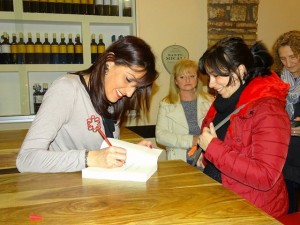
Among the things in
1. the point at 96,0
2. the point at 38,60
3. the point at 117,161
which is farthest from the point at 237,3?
the point at 117,161

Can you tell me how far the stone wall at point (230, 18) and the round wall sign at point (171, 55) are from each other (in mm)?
441

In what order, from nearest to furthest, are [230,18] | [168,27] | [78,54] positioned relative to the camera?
[78,54], [168,27], [230,18]

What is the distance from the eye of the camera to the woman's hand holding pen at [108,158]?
3.96 feet

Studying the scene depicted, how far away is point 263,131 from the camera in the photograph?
1278mm

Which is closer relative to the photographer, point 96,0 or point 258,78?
point 258,78

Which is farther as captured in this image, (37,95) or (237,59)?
(37,95)

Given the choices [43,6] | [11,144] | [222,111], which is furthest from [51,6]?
[222,111]

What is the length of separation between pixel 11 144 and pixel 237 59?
173 centimetres

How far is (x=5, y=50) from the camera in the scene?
3271 mm

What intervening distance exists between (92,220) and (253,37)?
3686 mm

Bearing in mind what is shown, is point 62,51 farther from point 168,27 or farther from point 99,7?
point 168,27

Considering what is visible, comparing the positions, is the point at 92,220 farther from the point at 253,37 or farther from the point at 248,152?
the point at 253,37

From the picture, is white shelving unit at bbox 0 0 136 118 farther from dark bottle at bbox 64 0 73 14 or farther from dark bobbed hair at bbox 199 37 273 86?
dark bobbed hair at bbox 199 37 273 86

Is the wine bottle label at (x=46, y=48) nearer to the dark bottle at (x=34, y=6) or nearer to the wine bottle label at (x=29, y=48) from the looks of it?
the wine bottle label at (x=29, y=48)
